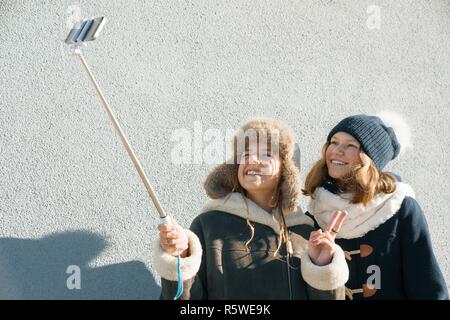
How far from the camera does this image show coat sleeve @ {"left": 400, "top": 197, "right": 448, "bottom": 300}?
6.90 feet

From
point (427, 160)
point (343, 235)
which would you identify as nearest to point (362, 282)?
point (343, 235)

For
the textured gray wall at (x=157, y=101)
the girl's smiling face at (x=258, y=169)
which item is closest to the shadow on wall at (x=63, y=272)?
the textured gray wall at (x=157, y=101)

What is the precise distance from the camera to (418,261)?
83.6 inches

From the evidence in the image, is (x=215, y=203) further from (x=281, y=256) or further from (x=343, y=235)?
(x=343, y=235)

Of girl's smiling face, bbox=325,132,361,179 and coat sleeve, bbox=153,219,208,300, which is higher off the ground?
girl's smiling face, bbox=325,132,361,179

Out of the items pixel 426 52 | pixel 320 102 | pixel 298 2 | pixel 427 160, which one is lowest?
pixel 427 160

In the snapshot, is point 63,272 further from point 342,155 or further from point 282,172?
point 342,155

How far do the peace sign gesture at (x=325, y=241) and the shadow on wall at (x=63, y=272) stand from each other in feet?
2.49

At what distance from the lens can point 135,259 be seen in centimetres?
246

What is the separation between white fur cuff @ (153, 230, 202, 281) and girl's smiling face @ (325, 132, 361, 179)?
21.7 inches

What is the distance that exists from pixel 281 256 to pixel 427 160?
1.02 metres

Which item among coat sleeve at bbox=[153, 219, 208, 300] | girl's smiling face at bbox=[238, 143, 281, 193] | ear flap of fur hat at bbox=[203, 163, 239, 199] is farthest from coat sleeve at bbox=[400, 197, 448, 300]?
coat sleeve at bbox=[153, 219, 208, 300]

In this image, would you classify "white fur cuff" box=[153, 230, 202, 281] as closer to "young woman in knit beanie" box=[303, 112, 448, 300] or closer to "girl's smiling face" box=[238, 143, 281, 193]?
"girl's smiling face" box=[238, 143, 281, 193]
